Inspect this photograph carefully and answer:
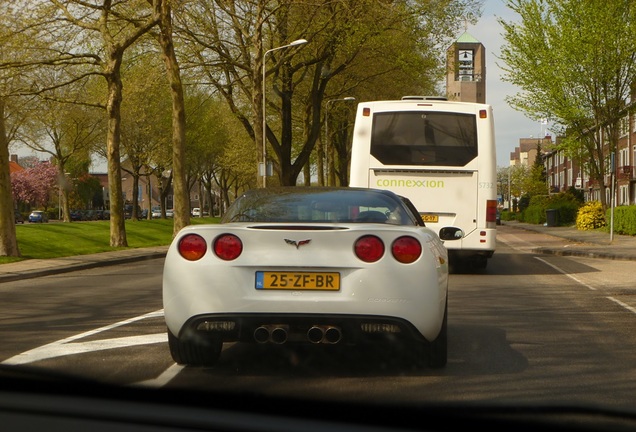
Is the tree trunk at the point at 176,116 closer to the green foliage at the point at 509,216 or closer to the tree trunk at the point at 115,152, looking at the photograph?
the tree trunk at the point at 115,152

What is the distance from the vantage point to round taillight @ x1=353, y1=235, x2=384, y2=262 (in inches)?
252

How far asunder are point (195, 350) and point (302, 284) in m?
1.04

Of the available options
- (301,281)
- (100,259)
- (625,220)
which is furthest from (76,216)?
(301,281)

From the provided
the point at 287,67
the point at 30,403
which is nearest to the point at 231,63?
the point at 287,67

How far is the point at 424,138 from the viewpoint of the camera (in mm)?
17766

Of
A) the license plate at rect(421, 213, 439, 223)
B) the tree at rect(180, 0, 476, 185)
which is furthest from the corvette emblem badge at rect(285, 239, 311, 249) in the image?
the tree at rect(180, 0, 476, 185)

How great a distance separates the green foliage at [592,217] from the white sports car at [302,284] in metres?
40.0

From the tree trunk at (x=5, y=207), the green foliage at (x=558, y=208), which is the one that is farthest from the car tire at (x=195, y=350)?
the green foliage at (x=558, y=208)

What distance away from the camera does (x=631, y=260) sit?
23031 millimetres

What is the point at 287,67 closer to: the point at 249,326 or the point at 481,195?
the point at 481,195

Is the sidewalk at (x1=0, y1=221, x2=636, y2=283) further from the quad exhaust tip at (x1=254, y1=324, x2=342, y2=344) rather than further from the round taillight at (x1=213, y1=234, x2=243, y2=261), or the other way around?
the quad exhaust tip at (x1=254, y1=324, x2=342, y2=344)

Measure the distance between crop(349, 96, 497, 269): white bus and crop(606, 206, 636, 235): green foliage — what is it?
21.4 metres

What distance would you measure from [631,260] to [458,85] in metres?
143

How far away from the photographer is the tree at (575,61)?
42000 millimetres
